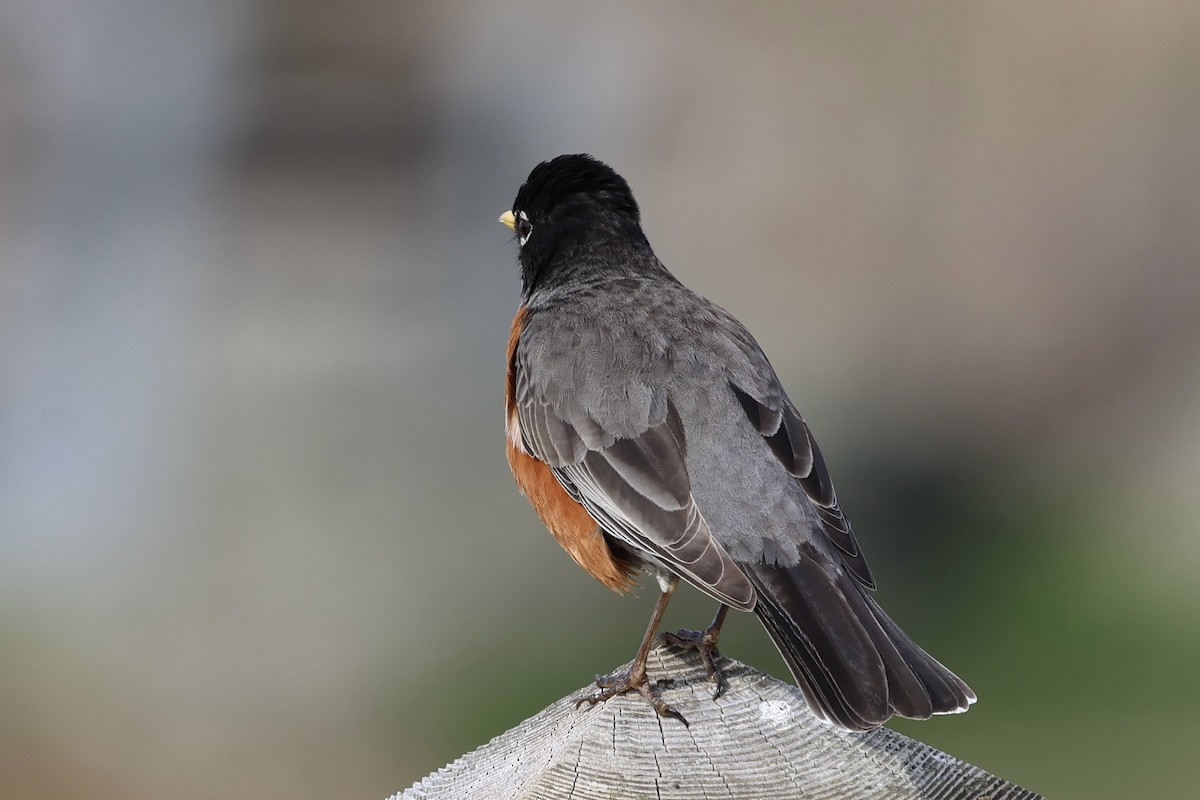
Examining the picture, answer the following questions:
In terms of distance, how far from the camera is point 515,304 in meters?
8.10

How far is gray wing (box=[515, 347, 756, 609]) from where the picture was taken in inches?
133

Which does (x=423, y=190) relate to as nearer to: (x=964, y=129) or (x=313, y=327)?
(x=313, y=327)

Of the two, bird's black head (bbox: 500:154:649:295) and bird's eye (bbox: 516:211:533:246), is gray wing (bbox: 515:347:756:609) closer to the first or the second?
bird's black head (bbox: 500:154:649:295)

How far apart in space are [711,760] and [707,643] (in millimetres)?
709

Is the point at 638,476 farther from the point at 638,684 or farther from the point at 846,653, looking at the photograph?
the point at 846,653

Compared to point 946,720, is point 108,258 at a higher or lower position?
higher

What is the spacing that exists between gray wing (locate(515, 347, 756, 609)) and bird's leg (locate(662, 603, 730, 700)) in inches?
5.3

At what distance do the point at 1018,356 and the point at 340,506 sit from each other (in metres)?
4.66

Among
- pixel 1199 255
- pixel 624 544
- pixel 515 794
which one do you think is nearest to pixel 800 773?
pixel 515 794

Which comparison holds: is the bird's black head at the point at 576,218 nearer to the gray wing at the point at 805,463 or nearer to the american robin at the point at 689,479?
the american robin at the point at 689,479

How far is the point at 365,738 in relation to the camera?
7.02 metres

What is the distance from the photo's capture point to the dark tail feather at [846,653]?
2783 millimetres

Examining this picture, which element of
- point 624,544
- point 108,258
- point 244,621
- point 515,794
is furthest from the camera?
point 108,258

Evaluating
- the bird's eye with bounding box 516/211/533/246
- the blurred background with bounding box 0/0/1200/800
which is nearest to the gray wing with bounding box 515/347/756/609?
the bird's eye with bounding box 516/211/533/246
